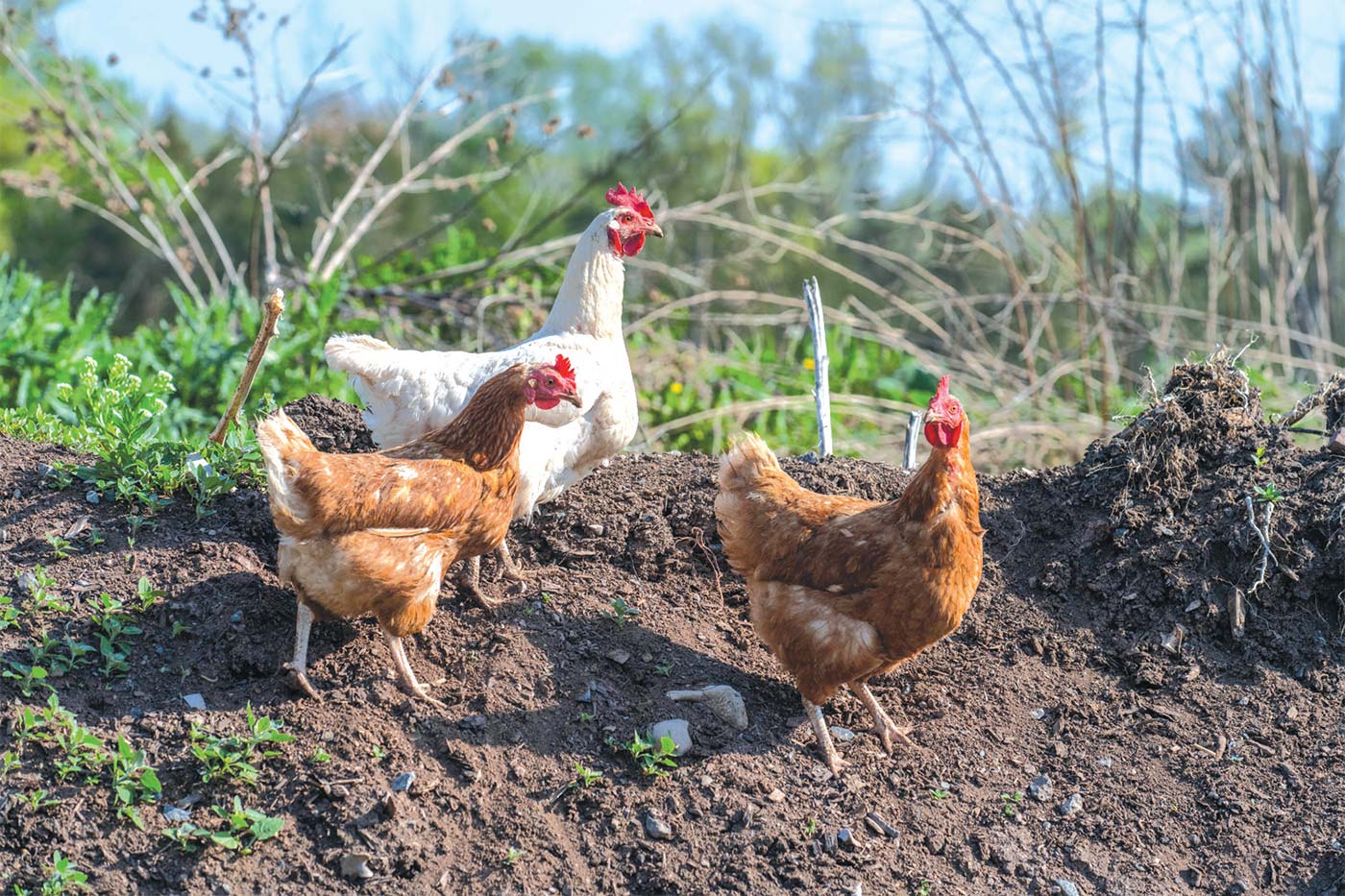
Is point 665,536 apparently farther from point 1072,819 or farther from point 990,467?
point 990,467

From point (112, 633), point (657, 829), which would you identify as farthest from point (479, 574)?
point (657, 829)

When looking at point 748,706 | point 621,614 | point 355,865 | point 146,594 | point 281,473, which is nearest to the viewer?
point 355,865

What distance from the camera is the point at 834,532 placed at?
3.85 meters

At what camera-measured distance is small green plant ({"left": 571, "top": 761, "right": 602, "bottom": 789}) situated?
136 inches

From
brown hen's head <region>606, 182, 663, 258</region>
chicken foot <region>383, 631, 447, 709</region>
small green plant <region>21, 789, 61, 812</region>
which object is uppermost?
brown hen's head <region>606, 182, 663, 258</region>

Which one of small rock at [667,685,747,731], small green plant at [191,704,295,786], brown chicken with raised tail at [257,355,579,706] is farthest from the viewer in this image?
small rock at [667,685,747,731]

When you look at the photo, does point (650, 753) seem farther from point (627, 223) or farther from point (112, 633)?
point (627, 223)

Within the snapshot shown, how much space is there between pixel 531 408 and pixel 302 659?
52.1 inches

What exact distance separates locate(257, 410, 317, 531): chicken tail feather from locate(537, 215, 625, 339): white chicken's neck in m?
1.89

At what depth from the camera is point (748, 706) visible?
3.95 meters

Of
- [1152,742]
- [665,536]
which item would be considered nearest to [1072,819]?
[1152,742]

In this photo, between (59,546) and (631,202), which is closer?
(59,546)

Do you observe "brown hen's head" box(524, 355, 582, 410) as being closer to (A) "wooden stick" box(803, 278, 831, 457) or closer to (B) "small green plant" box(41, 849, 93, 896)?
(A) "wooden stick" box(803, 278, 831, 457)

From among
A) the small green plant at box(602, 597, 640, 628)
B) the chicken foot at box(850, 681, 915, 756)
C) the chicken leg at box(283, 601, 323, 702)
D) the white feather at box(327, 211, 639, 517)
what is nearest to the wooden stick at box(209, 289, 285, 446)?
the white feather at box(327, 211, 639, 517)
